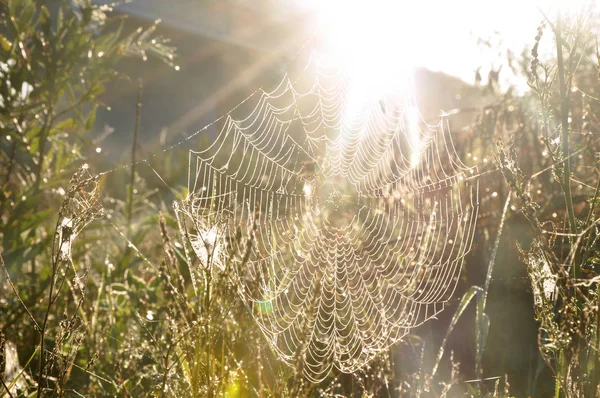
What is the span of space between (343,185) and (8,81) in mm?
2898

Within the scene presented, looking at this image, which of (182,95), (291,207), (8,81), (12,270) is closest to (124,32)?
(182,95)

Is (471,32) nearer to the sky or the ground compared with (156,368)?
nearer to the sky

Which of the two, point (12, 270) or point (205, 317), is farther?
point (12, 270)

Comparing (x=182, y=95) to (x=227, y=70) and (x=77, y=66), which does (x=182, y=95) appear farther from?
(x=77, y=66)

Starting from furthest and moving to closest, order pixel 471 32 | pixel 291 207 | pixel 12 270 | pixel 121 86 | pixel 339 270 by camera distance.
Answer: pixel 121 86, pixel 291 207, pixel 339 270, pixel 471 32, pixel 12 270

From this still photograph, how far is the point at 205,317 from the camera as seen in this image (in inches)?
47.6

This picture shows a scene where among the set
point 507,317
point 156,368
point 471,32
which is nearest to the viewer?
point 156,368

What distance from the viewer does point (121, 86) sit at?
13.0 meters

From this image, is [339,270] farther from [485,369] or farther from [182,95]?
[182,95]

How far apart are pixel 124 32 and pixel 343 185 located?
10028mm

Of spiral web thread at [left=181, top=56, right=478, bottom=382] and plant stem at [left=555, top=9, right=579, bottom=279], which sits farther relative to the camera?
spiral web thread at [left=181, top=56, right=478, bottom=382]

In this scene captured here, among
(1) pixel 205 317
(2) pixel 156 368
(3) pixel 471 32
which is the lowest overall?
(2) pixel 156 368

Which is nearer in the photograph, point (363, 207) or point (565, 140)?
point (565, 140)

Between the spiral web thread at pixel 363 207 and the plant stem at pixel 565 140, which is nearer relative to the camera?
the plant stem at pixel 565 140
